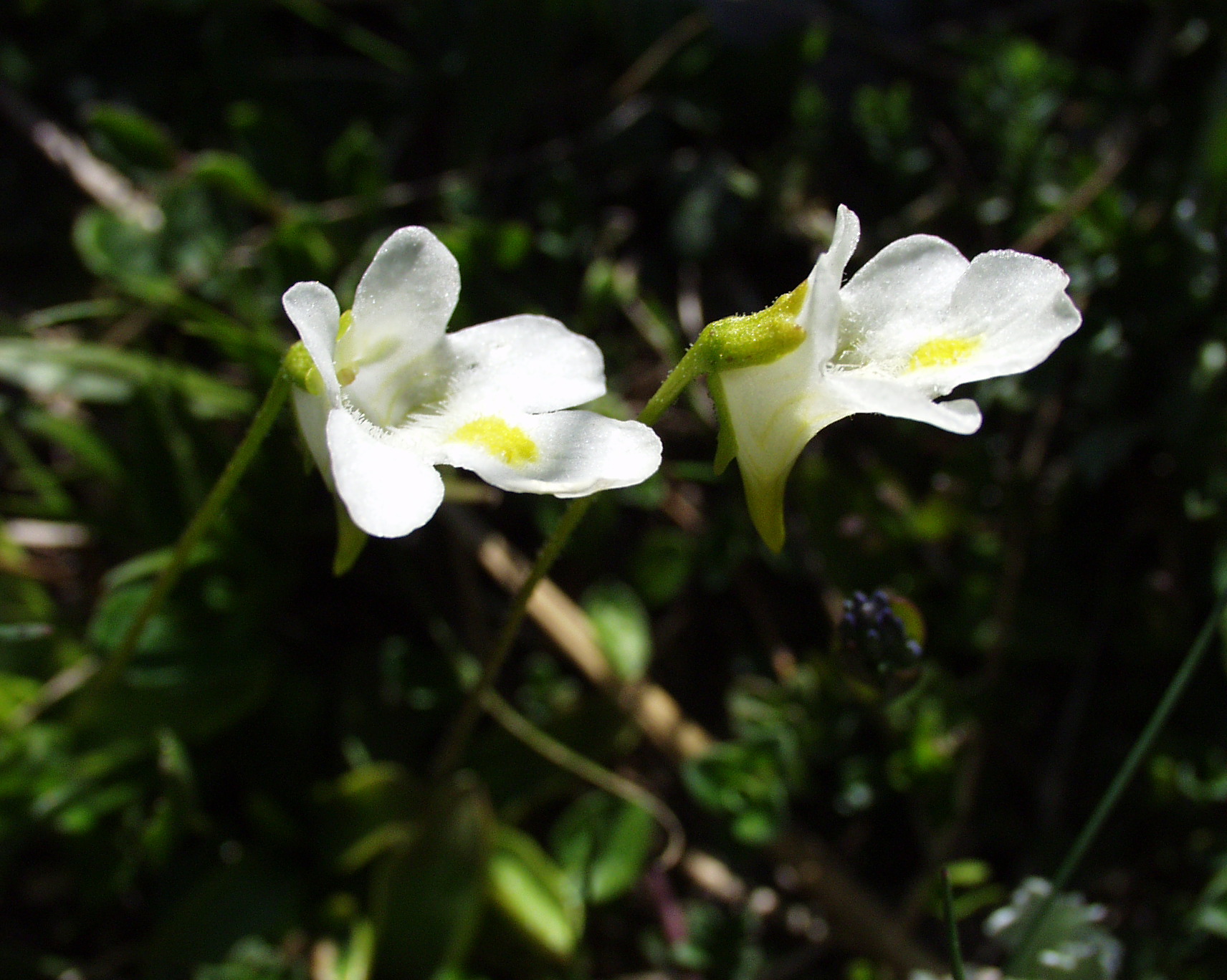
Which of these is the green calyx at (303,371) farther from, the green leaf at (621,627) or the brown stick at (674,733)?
the green leaf at (621,627)

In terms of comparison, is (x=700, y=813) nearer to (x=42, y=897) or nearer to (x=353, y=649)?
(x=353, y=649)

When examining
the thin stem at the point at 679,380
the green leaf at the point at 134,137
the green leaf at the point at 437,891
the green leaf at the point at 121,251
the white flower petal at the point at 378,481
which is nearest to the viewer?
the white flower petal at the point at 378,481

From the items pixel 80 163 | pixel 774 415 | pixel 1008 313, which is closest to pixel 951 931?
pixel 774 415

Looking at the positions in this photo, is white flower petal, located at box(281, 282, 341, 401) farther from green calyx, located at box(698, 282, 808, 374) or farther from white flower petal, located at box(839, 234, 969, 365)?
white flower petal, located at box(839, 234, 969, 365)

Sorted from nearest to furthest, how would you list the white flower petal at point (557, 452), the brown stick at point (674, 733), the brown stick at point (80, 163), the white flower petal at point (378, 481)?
the white flower petal at point (378, 481) < the white flower petal at point (557, 452) < the brown stick at point (674, 733) < the brown stick at point (80, 163)

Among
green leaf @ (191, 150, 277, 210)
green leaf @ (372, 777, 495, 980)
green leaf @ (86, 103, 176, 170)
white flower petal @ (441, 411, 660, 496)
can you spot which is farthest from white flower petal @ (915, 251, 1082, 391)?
green leaf @ (86, 103, 176, 170)

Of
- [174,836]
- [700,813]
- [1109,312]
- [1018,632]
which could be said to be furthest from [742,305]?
[174,836]

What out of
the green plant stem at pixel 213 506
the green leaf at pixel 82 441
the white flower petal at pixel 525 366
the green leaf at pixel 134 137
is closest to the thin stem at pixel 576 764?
the green plant stem at pixel 213 506
